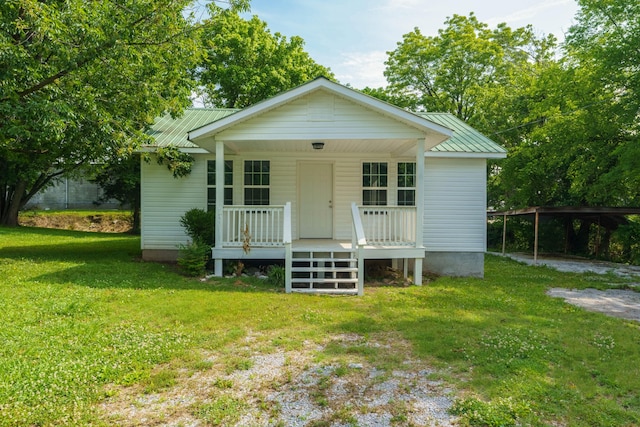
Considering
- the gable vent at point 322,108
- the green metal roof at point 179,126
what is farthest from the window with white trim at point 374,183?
the green metal roof at point 179,126

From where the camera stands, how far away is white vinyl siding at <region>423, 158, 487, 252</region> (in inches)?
383

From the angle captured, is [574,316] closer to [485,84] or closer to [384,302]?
[384,302]

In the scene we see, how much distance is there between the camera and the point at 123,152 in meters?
8.62

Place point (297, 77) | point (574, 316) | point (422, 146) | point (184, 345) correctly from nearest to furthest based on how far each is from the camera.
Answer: point (184, 345) < point (574, 316) < point (422, 146) < point (297, 77)

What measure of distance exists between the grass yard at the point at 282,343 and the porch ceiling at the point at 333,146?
10.1ft

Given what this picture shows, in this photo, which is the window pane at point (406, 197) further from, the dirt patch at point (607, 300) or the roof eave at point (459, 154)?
the dirt patch at point (607, 300)

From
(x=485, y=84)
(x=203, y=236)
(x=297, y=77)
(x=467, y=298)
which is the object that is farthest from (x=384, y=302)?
(x=485, y=84)

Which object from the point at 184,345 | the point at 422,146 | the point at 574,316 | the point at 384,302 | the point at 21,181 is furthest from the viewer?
the point at 21,181

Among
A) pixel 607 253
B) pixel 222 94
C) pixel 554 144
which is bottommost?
pixel 607 253

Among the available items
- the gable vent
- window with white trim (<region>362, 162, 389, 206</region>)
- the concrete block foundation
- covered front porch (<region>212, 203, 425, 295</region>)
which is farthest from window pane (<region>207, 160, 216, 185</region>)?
the concrete block foundation

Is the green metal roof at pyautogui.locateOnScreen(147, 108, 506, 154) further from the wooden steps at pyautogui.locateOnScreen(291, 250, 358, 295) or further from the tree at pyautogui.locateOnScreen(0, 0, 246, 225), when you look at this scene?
the wooden steps at pyautogui.locateOnScreen(291, 250, 358, 295)

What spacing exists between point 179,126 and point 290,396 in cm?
941

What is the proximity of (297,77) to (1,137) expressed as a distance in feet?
55.3

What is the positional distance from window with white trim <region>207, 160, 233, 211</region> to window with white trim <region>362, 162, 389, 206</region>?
3.45 meters
